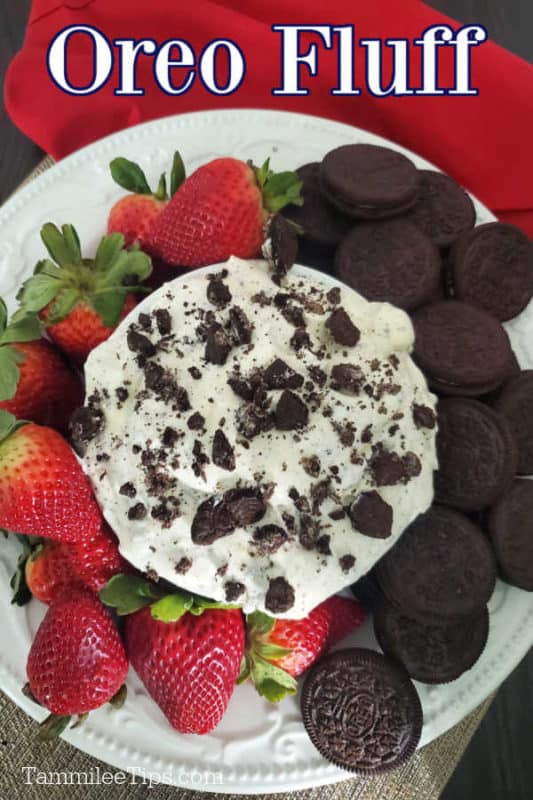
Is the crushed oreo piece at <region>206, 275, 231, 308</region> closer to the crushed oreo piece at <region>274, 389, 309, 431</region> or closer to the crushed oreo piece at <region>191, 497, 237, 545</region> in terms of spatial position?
the crushed oreo piece at <region>274, 389, 309, 431</region>

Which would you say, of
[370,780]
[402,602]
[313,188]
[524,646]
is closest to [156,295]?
[313,188]

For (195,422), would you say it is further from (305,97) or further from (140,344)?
(305,97)

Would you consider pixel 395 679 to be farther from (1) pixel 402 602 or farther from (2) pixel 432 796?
(2) pixel 432 796

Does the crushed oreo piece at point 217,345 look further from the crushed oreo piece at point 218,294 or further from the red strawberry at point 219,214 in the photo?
the red strawberry at point 219,214

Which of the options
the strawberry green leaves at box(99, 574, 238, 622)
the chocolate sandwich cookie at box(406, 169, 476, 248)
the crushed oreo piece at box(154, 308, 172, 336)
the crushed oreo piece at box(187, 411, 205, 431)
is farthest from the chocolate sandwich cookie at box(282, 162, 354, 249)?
the strawberry green leaves at box(99, 574, 238, 622)

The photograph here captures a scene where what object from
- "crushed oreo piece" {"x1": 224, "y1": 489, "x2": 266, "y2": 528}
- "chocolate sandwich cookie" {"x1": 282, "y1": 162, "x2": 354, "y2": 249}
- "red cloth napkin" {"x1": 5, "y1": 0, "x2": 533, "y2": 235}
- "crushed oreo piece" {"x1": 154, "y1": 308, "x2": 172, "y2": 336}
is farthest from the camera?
"red cloth napkin" {"x1": 5, "y1": 0, "x2": 533, "y2": 235}

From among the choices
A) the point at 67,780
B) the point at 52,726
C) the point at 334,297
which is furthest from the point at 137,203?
the point at 67,780
